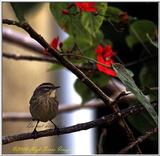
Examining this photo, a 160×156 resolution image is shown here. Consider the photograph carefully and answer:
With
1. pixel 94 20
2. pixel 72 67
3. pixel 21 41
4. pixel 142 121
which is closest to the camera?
pixel 72 67

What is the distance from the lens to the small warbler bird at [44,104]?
1.12 metres

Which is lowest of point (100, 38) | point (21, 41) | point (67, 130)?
point (67, 130)

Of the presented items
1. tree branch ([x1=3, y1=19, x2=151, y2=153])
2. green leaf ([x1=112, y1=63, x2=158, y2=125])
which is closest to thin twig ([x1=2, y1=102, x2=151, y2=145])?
tree branch ([x1=3, y1=19, x2=151, y2=153])

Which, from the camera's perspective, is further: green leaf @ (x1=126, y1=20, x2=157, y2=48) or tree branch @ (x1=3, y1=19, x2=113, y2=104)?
green leaf @ (x1=126, y1=20, x2=157, y2=48)

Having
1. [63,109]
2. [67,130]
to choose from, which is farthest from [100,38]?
[67,130]

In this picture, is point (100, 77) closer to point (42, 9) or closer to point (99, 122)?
point (99, 122)

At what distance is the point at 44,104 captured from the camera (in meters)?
1.16

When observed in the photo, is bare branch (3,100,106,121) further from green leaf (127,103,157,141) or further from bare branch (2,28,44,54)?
green leaf (127,103,157,141)

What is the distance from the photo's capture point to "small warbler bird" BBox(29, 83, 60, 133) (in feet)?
3.67

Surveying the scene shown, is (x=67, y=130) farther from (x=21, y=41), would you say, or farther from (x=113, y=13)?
(x=21, y=41)

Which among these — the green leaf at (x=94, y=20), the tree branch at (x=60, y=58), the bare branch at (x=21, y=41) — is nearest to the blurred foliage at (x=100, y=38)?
the green leaf at (x=94, y=20)

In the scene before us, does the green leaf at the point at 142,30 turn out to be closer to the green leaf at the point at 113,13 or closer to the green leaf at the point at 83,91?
the green leaf at the point at 113,13

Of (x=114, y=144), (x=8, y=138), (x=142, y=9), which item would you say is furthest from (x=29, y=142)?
(x=142, y=9)

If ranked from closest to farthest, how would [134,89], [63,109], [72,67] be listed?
[134,89], [72,67], [63,109]
